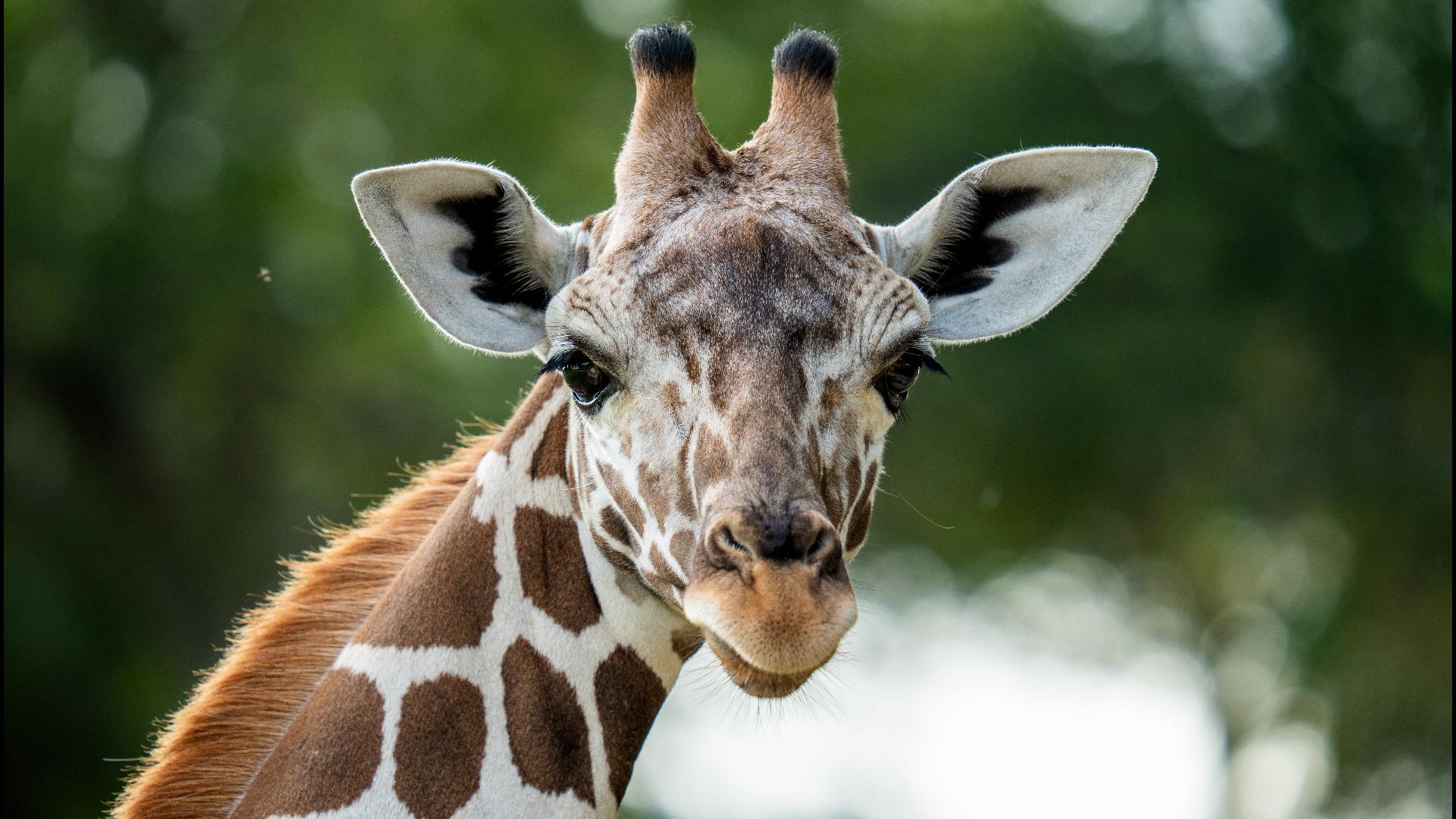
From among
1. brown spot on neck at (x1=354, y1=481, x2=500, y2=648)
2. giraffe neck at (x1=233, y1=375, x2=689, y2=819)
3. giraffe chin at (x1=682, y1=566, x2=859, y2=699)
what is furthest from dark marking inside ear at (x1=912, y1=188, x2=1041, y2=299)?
brown spot on neck at (x1=354, y1=481, x2=500, y2=648)

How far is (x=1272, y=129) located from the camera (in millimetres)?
25781

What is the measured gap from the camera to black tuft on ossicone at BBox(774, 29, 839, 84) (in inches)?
233

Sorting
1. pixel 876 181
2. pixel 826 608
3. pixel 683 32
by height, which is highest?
pixel 683 32

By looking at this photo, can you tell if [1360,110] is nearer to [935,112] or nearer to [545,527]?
[935,112]

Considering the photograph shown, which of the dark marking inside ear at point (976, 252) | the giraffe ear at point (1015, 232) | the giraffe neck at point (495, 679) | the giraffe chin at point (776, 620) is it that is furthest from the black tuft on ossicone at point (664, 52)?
the giraffe chin at point (776, 620)

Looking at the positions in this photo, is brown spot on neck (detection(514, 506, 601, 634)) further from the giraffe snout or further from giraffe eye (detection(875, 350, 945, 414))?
giraffe eye (detection(875, 350, 945, 414))

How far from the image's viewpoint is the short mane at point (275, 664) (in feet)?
17.1

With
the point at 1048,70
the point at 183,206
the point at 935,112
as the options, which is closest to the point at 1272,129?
the point at 1048,70

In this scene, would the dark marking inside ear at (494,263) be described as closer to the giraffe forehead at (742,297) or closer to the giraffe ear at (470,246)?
the giraffe ear at (470,246)

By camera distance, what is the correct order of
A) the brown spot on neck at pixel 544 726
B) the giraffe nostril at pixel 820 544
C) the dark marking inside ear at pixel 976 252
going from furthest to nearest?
the dark marking inside ear at pixel 976 252, the brown spot on neck at pixel 544 726, the giraffe nostril at pixel 820 544

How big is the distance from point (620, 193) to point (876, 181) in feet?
64.9

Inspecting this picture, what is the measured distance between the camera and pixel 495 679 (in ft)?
17.2

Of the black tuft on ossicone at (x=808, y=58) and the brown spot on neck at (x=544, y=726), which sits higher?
the black tuft on ossicone at (x=808, y=58)

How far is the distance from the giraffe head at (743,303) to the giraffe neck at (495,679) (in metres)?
0.22
